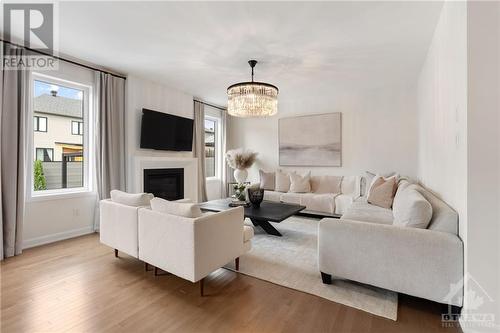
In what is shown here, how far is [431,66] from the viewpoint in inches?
117

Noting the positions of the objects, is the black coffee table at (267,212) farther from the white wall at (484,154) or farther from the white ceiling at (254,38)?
the white ceiling at (254,38)

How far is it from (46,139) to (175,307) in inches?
123

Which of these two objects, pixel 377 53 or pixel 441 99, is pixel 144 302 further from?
pixel 377 53

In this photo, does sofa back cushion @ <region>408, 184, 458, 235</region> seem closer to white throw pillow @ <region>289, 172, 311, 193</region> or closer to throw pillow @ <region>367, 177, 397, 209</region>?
throw pillow @ <region>367, 177, 397, 209</region>

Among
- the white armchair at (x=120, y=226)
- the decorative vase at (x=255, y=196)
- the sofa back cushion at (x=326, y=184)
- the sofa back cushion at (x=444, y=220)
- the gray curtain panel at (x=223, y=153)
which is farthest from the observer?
the gray curtain panel at (x=223, y=153)

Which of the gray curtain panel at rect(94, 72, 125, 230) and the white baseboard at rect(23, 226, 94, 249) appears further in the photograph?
the gray curtain panel at rect(94, 72, 125, 230)

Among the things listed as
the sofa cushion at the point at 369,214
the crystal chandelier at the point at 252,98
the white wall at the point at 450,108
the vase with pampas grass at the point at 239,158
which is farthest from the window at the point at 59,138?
the white wall at the point at 450,108

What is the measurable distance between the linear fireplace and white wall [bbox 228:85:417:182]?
270 centimetres

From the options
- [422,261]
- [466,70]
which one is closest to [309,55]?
[466,70]

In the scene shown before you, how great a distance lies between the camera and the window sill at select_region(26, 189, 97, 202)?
3.21 metres

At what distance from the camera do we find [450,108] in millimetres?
2068

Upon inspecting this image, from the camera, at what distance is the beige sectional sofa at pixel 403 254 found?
1710 mm

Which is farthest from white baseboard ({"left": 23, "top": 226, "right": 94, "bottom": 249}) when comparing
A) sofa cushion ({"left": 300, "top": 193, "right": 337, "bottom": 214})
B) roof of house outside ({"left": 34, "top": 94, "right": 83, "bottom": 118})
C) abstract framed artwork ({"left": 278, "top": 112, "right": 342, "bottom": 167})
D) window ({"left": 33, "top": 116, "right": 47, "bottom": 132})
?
abstract framed artwork ({"left": 278, "top": 112, "right": 342, "bottom": 167})

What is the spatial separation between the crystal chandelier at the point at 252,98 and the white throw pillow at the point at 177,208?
173 cm
